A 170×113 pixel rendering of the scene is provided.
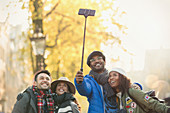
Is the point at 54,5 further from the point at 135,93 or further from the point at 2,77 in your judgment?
the point at 2,77

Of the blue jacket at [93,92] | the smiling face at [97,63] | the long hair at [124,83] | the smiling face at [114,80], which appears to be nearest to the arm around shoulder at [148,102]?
the long hair at [124,83]

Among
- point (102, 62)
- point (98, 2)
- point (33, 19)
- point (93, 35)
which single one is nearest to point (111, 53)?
point (93, 35)

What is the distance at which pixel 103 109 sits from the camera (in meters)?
4.57

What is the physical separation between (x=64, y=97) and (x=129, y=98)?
1.04 meters

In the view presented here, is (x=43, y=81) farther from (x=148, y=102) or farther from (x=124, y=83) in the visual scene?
(x=148, y=102)

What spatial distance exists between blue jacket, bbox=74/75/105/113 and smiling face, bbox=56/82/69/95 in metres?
0.33

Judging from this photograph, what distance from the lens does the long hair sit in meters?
4.50

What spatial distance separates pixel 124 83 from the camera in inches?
178

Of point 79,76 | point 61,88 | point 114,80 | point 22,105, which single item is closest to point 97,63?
point 114,80

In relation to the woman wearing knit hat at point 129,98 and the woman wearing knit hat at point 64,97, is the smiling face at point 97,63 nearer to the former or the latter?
the woman wearing knit hat at point 129,98

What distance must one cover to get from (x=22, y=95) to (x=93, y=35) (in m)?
6.90

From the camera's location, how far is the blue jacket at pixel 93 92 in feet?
14.9

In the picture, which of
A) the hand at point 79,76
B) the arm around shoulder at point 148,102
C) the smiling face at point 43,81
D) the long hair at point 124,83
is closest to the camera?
the arm around shoulder at point 148,102

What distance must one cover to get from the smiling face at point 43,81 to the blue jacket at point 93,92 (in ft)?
1.79
